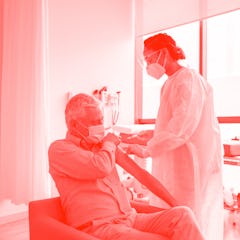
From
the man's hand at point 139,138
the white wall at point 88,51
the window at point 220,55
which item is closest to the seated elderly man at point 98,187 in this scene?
the man's hand at point 139,138

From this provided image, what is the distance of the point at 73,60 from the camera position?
132 inches

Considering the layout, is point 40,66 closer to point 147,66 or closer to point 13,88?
point 13,88

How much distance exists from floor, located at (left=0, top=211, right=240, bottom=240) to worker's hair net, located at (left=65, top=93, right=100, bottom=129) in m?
1.48

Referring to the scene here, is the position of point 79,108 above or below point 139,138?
above

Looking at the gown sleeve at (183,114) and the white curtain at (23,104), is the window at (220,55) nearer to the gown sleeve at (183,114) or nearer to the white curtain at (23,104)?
the white curtain at (23,104)

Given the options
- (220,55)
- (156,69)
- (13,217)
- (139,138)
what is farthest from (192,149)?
(220,55)

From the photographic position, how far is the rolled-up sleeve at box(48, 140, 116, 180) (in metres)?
1.18

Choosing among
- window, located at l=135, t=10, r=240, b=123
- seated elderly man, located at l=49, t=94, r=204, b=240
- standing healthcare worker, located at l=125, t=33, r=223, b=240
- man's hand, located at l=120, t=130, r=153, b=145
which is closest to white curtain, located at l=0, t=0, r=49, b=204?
man's hand, located at l=120, t=130, r=153, b=145

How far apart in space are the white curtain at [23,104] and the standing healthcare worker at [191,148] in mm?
1439

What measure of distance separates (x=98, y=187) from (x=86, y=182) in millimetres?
51

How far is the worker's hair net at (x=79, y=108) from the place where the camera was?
1.28 meters

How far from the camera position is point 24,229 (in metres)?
2.62

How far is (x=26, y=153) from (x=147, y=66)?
150 centimetres

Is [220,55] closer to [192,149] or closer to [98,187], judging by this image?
[192,149]
